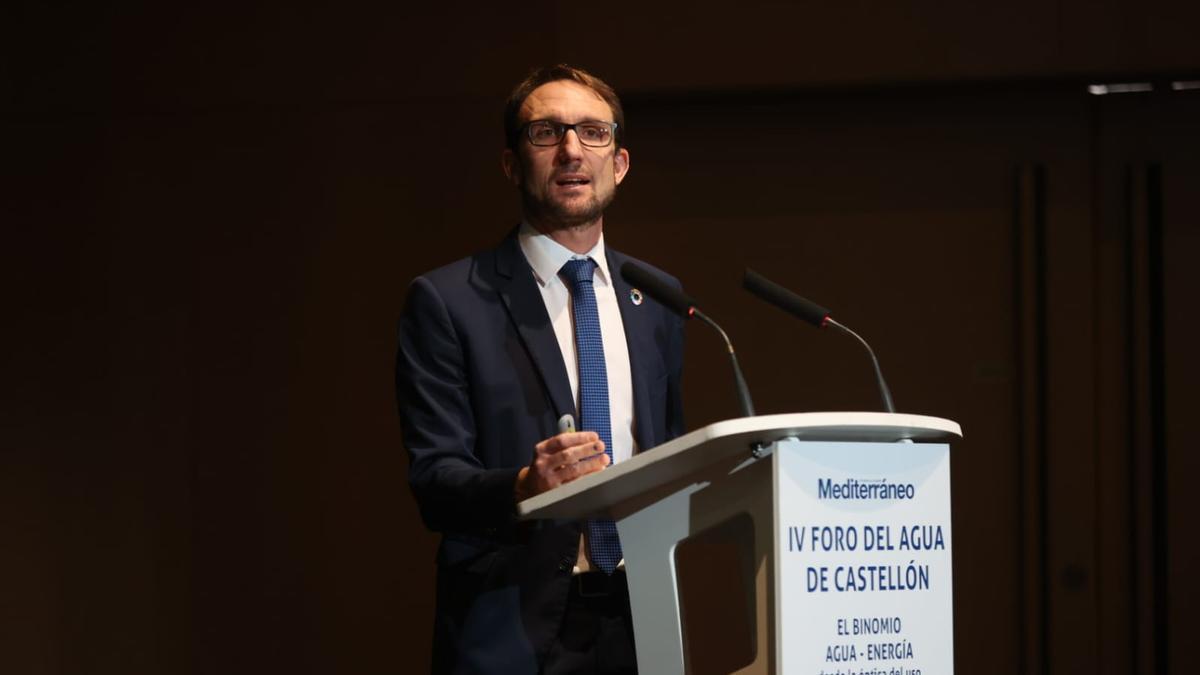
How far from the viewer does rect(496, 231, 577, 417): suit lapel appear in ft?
7.92

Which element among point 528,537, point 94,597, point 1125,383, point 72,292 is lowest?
point 94,597

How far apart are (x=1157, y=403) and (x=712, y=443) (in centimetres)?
276

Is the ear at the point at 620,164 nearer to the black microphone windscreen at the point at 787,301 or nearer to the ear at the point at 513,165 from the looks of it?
the ear at the point at 513,165

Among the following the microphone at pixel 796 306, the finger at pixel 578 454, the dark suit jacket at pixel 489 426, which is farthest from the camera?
the dark suit jacket at pixel 489 426

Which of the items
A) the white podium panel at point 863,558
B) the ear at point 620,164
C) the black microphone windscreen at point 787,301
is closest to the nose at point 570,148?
the ear at point 620,164

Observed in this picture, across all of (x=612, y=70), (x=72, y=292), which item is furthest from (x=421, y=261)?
(x=72, y=292)

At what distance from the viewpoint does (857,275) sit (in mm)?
4203

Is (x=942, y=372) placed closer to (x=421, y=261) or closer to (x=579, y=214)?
(x=421, y=261)

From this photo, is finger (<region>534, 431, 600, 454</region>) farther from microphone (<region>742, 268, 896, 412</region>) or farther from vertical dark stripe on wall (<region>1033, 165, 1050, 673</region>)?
vertical dark stripe on wall (<region>1033, 165, 1050, 673</region>)

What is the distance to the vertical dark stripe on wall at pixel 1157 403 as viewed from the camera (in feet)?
13.3

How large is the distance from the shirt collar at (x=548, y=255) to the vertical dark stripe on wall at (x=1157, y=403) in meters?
2.15

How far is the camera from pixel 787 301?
2.17 metres

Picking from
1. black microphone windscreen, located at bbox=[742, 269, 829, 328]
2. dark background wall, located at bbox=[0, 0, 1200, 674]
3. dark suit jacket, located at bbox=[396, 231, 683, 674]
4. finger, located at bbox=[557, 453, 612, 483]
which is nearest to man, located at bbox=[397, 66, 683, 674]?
dark suit jacket, located at bbox=[396, 231, 683, 674]

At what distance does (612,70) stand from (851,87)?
704mm
